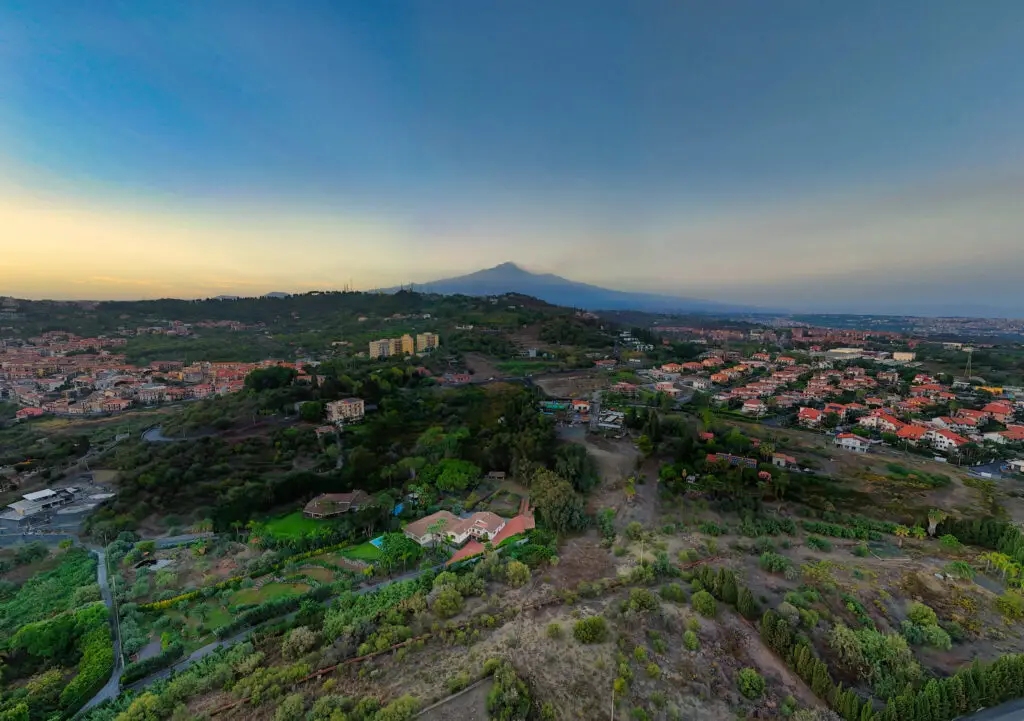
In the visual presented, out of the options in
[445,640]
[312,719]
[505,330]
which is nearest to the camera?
[312,719]

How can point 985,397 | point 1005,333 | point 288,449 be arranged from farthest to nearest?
point 1005,333 < point 985,397 < point 288,449

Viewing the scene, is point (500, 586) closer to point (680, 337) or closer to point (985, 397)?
point (985, 397)

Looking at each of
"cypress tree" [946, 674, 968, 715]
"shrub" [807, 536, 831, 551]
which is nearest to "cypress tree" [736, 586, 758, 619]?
"cypress tree" [946, 674, 968, 715]

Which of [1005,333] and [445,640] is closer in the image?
[445,640]

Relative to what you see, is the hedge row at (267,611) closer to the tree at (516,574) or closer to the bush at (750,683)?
the tree at (516,574)

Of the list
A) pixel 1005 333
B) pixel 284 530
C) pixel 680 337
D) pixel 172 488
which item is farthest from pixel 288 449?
pixel 1005 333

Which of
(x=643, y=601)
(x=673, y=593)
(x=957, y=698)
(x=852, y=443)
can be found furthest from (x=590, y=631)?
(x=852, y=443)
